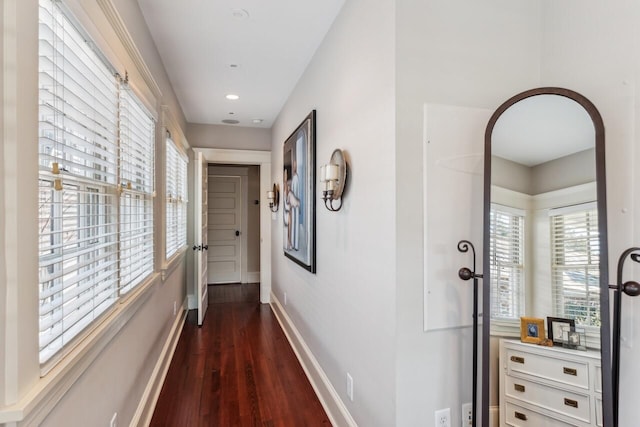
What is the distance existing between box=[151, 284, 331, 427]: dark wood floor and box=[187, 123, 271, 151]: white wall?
2427 mm

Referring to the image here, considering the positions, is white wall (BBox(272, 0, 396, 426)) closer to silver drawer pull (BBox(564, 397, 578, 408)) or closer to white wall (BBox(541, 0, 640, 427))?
silver drawer pull (BBox(564, 397, 578, 408))

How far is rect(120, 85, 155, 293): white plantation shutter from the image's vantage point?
185cm

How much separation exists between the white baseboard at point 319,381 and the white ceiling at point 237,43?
2448 millimetres

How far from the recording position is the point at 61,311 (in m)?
1.14

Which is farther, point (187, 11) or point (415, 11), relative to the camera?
point (187, 11)

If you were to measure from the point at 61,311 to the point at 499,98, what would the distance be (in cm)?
202

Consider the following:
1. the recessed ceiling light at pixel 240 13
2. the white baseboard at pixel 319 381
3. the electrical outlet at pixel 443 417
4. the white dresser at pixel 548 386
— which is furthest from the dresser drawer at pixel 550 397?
the recessed ceiling light at pixel 240 13

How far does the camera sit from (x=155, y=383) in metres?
2.54

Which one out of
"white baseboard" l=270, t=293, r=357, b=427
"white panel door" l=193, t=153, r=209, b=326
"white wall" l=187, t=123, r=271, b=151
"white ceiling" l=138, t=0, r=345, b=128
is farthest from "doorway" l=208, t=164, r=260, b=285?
"white baseboard" l=270, t=293, r=357, b=427

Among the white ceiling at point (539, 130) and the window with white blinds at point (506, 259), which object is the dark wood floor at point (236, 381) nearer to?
the window with white blinds at point (506, 259)

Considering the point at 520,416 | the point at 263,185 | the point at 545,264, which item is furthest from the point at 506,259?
the point at 263,185

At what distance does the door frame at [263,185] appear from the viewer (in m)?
4.87

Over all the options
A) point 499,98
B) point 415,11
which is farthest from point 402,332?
point 415,11

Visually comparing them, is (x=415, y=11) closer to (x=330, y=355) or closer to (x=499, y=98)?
(x=499, y=98)
